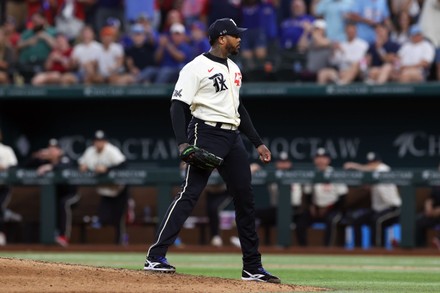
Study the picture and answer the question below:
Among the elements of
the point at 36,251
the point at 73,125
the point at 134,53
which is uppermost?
the point at 134,53

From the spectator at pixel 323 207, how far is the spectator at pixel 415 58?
1733 millimetres

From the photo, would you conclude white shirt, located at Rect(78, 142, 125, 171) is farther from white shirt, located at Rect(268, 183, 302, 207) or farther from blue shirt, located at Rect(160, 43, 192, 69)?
white shirt, located at Rect(268, 183, 302, 207)

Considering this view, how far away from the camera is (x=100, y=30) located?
1803 centimetres

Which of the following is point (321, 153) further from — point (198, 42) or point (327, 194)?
point (198, 42)

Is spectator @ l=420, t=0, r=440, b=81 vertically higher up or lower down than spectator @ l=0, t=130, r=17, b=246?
higher up

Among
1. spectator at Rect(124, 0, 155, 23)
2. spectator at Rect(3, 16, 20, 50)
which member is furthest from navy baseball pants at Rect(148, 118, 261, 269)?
spectator at Rect(3, 16, 20, 50)

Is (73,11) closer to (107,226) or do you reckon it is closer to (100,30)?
(100,30)

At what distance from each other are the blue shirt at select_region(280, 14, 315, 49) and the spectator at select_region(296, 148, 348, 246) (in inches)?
83.2

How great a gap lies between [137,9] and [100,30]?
0.82 meters

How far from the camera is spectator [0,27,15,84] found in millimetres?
17141

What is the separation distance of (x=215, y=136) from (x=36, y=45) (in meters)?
10.6

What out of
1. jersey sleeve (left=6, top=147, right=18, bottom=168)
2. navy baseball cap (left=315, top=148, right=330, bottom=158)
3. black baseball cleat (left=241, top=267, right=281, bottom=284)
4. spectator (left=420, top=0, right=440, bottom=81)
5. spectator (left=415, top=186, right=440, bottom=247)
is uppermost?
spectator (left=420, top=0, right=440, bottom=81)

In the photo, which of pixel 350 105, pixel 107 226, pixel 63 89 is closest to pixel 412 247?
pixel 350 105

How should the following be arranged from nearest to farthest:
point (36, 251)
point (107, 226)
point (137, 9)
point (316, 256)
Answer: point (316, 256) < point (36, 251) < point (107, 226) < point (137, 9)
